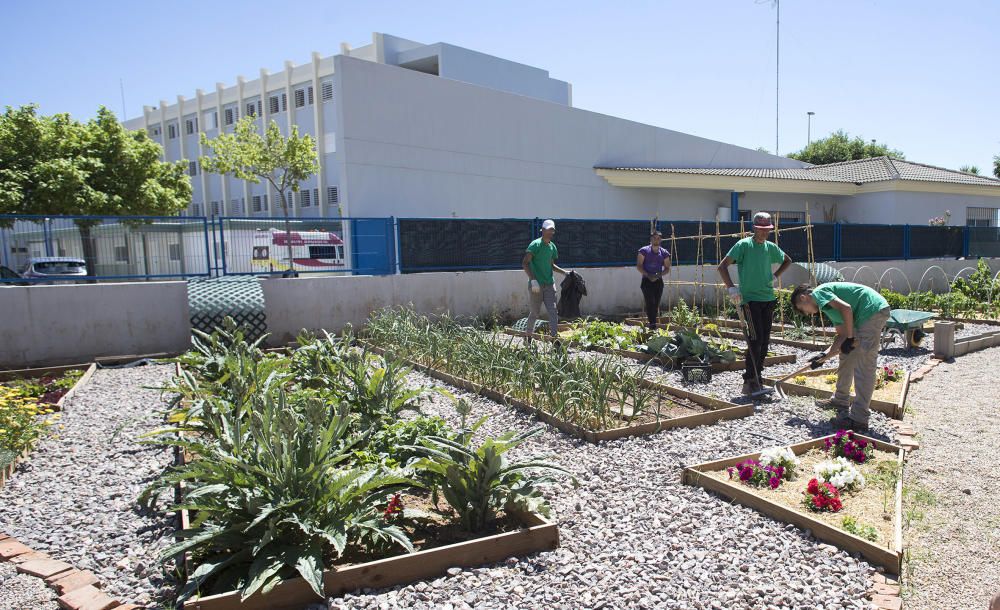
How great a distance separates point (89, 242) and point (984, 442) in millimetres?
11355

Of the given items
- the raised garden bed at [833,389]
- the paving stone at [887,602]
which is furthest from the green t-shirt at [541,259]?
the paving stone at [887,602]

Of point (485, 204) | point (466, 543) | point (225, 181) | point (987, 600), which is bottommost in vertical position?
point (987, 600)

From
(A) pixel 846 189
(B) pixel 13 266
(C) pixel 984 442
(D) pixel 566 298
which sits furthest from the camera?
(A) pixel 846 189

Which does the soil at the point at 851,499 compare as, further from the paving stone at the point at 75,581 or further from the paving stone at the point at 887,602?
the paving stone at the point at 75,581

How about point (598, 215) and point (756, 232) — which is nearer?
point (756, 232)

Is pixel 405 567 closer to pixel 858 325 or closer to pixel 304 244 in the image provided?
pixel 858 325

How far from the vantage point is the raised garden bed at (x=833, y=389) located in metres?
5.99

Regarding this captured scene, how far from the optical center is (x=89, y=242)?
9703 millimetres

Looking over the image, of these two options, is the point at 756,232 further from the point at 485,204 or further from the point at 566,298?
the point at 485,204

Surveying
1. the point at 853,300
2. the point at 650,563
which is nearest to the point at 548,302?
the point at 853,300

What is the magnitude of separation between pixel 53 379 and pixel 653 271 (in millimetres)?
8394

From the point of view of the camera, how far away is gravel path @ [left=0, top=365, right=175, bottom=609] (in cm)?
325

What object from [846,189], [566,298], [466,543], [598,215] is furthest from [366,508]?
[846,189]

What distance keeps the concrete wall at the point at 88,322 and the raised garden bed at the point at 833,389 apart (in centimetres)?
862
